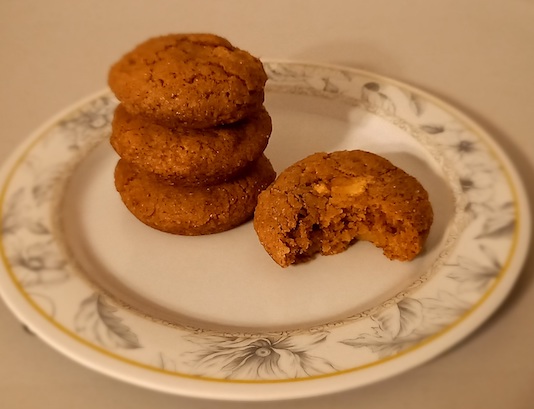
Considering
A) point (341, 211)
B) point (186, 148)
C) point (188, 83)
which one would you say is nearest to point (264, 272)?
point (341, 211)

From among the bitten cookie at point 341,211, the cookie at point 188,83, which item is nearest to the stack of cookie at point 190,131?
the cookie at point 188,83

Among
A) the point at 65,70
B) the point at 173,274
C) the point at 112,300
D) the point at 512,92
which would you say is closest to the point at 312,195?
the point at 173,274

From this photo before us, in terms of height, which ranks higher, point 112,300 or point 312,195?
point 312,195

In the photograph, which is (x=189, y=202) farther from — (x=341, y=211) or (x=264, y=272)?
(x=341, y=211)

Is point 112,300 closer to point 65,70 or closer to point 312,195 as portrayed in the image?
point 312,195

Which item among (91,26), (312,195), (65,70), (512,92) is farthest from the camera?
(91,26)

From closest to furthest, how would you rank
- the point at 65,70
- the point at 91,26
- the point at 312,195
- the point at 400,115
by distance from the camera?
the point at 312,195 → the point at 400,115 → the point at 65,70 → the point at 91,26

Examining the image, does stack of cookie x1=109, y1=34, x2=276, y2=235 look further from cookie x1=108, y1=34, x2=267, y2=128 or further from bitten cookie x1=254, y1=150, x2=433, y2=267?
bitten cookie x1=254, y1=150, x2=433, y2=267
